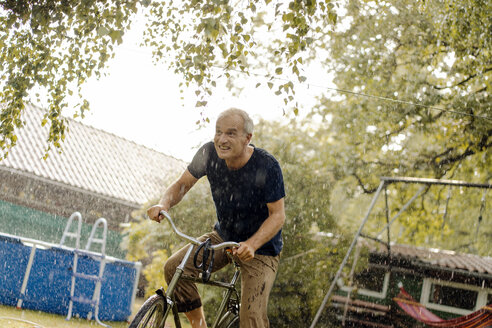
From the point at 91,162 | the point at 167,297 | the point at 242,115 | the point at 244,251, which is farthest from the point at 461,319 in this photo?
the point at 91,162

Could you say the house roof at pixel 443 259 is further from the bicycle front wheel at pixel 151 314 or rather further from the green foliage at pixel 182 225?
the bicycle front wheel at pixel 151 314

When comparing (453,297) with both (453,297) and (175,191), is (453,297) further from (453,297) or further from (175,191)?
(175,191)

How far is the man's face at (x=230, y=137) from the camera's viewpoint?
339 centimetres

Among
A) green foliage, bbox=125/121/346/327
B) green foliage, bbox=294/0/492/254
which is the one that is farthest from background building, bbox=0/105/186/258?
green foliage, bbox=294/0/492/254

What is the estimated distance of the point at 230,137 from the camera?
339 cm

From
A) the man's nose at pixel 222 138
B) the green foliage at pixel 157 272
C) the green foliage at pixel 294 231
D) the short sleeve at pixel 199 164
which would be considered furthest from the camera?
the green foliage at pixel 157 272

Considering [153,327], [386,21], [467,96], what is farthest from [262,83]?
[386,21]

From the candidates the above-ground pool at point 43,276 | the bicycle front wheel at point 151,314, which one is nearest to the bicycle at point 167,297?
the bicycle front wheel at point 151,314

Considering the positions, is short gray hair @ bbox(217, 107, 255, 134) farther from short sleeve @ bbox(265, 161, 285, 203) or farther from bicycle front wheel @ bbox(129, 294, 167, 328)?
bicycle front wheel @ bbox(129, 294, 167, 328)

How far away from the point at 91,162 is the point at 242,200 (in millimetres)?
16364

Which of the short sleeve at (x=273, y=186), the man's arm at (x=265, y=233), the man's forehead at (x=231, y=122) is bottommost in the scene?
the man's arm at (x=265, y=233)

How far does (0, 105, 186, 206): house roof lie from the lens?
54.6 ft

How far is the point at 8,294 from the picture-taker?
797 cm

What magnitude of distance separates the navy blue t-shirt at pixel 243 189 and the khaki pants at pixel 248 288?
114 millimetres
